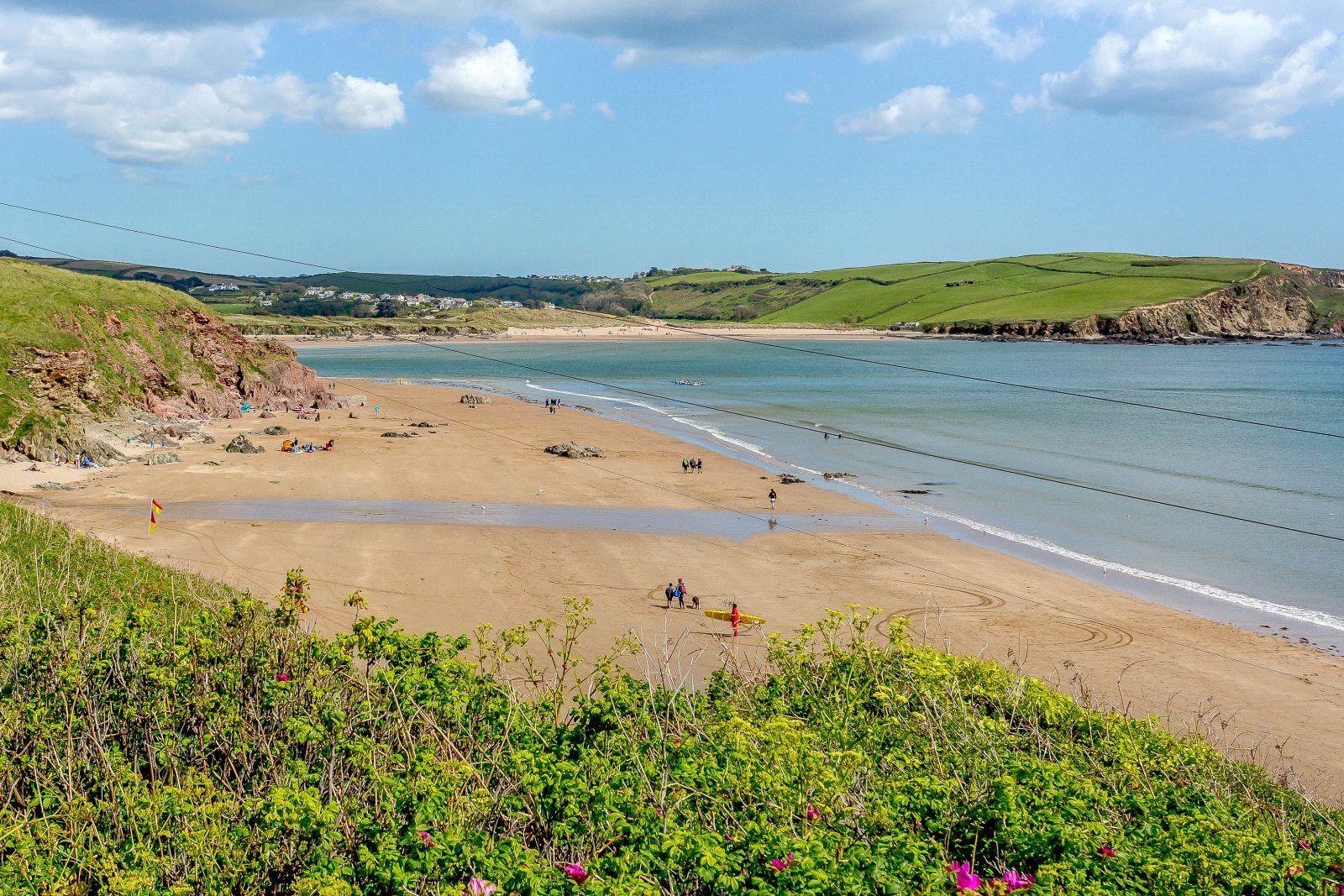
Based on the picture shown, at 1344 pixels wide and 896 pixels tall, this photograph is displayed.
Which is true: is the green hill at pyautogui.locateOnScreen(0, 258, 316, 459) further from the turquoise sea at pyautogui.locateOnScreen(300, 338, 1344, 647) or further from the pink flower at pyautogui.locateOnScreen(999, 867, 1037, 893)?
the pink flower at pyautogui.locateOnScreen(999, 867, 1037, 893)

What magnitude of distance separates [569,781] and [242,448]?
42555mm

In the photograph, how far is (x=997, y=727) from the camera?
1094 cm

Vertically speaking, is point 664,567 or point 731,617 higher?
point 731,617

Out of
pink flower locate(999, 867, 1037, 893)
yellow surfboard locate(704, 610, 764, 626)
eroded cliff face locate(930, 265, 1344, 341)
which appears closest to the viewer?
pink flower locate(999, 867, 1037, 893)

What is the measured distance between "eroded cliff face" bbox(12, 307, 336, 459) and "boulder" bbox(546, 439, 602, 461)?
1948cm

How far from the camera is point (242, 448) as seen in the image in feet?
153

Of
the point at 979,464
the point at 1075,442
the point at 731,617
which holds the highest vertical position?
the point at 1075,442

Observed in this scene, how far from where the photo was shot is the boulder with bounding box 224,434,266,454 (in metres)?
46.5

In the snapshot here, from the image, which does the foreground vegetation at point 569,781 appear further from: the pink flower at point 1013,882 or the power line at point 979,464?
the power line at point 979,464

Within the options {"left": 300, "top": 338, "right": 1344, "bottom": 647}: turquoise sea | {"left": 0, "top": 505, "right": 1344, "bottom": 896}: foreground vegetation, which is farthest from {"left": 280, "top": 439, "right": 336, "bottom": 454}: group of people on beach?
{"left": 0, "top": 505, "right": 1344, "bottom": 896}: foreground vegetation

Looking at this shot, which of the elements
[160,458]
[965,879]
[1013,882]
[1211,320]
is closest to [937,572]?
[1013,882]

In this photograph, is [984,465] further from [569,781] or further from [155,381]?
[569,781]

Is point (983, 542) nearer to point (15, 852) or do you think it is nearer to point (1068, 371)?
point (15, 852)

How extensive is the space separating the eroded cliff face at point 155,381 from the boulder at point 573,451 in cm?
1948
